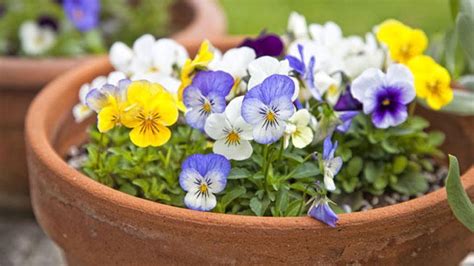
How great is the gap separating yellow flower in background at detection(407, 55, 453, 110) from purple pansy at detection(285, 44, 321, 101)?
6.1 inches

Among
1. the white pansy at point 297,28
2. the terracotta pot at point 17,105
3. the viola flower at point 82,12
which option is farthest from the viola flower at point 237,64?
the viola flower at point 82,12

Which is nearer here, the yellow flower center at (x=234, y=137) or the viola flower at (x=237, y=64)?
the yellow flower center at (x=234, y=137)

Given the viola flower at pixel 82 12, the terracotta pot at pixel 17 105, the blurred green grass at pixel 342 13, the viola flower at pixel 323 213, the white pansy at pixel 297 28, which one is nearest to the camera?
the viola flower at pixel 323 213

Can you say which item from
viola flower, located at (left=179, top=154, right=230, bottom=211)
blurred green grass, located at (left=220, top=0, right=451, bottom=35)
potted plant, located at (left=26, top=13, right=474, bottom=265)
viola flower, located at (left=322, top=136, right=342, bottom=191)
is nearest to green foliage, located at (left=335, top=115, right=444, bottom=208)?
potted plant, located at (left=26, top=13, right=474, bottom=265)

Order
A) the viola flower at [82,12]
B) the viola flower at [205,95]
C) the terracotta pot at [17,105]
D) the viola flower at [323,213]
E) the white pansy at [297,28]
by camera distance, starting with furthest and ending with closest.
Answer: the viola flower at [82,12]
the terracotta pot at [17,105]
the white pansy at [297,28]
the viola flower at [205,95]
the viola flower at [323,213]

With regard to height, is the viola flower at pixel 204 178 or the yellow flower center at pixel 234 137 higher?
the yellow flower center at pixel 234 137

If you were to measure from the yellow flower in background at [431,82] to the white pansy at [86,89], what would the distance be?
44 centimetres

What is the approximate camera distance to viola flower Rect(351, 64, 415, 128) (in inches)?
51.8

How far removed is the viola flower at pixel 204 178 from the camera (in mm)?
1201

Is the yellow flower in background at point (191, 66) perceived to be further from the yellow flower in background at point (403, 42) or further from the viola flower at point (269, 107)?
the yellow flower in background at point (403, 42)

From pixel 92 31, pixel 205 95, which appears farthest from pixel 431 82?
pixel 92 31

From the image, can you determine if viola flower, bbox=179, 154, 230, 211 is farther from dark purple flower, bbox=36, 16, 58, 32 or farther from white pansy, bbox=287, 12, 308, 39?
dark purple flower, bbox=36, 16, 58, 32

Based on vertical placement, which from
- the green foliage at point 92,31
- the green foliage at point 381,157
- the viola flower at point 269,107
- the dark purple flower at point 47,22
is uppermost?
the viola flower at point 269,107

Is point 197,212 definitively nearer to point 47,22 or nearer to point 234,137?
point 234,137
